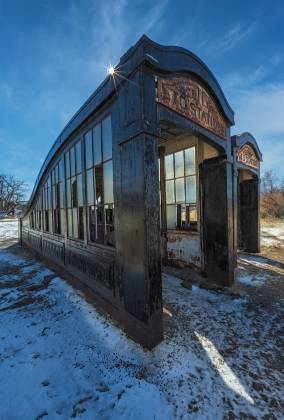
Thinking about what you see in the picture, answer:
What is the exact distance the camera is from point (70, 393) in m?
1.91

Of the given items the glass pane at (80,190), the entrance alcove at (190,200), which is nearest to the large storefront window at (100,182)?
the glass pane at (80,190)

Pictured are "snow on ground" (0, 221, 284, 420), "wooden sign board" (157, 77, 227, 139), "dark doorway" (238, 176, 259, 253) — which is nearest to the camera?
"snow on ground" (0, 221, 284, 420)

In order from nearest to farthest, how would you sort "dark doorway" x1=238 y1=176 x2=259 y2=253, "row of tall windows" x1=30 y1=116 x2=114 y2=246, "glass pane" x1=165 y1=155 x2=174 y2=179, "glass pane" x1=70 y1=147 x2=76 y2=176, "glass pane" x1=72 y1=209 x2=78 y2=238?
"row of tall windows" x1=30 y1=116 x2=114 y2=246 < "glass pane" x1=72 y1=209 x2=78 y2=238 < "glass pane" x1=70 y1=147 x2=76 y2=176 < "glass pane" x1=165 y1=155 x2=174 y2=179 < "dark doorway" x1=238 y1=176 x2=259 y2=253

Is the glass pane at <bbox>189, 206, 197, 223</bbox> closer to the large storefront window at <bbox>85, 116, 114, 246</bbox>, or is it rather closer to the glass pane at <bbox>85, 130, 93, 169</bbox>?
the large storefront window at <bbox>85, 116, 114, 246</bbox>

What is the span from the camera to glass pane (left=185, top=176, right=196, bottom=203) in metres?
5.20

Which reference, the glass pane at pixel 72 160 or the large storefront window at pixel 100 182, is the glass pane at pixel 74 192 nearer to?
the glass pane at pixel 72 160

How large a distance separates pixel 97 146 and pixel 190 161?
2.61 meters

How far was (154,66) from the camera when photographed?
248 cm

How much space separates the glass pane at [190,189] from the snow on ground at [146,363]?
245 centimetres

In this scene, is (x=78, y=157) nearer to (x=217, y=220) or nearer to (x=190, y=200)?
(x=190, y=200)

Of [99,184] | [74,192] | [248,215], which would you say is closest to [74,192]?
[74,192]

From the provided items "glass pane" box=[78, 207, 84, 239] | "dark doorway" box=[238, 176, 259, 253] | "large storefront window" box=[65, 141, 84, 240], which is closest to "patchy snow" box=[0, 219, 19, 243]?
"large storefront window" box=[65, 141, 84, 240]

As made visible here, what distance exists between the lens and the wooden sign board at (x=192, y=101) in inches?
110

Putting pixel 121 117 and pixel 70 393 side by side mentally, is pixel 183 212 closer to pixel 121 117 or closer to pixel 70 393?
pixel 121 117
